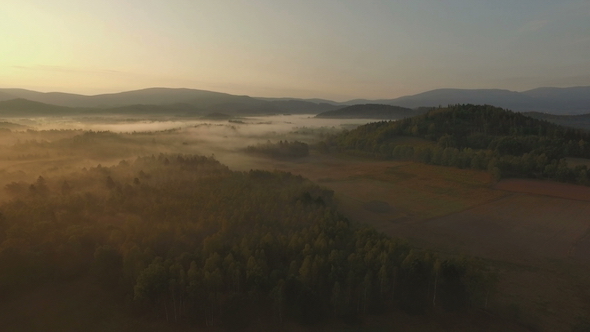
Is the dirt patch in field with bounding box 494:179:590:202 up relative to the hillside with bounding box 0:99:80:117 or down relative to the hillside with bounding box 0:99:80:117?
down

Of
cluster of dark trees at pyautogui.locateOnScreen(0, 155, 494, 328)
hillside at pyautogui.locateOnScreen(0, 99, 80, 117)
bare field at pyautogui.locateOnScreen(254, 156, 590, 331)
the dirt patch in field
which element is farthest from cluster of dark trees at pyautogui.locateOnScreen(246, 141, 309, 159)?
cluster of dark trees at pyautogui.locateOnScreen(0, 155, 494, 328)

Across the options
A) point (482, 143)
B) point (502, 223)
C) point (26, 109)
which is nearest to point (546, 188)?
point (502, 223)

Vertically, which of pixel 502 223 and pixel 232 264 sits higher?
pixel 232 264

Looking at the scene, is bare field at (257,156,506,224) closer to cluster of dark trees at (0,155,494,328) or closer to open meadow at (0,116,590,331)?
open meadow at (0,116,590,331)

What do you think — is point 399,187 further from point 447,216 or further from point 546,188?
point 546,188

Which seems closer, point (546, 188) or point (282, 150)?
point (546, 188)

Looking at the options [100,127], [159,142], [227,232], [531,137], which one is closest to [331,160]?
[531,137]

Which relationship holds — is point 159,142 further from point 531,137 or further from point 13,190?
point 531,137
